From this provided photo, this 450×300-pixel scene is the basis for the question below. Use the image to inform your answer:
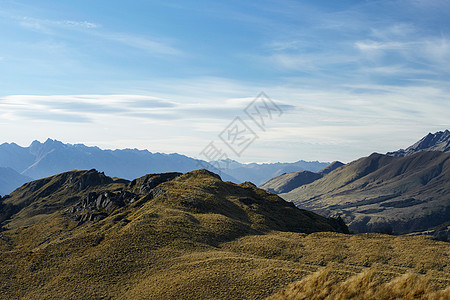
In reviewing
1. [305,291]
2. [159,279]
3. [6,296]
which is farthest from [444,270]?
[6,296]

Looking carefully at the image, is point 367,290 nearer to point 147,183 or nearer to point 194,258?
point 194,258

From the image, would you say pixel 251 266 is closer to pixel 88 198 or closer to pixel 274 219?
pixel 274 219

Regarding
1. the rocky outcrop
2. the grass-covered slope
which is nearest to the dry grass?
the grass-covered slope

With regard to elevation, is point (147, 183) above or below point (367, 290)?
above

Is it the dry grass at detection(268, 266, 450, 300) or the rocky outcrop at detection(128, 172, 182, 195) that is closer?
the dry grass at detection(268, 266, 450, 300)

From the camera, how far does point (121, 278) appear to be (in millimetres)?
52188

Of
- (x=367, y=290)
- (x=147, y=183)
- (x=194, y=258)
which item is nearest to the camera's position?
(x=367, y=290)

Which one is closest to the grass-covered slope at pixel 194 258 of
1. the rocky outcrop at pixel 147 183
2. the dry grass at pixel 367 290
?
the dry grass at pixel 367 290

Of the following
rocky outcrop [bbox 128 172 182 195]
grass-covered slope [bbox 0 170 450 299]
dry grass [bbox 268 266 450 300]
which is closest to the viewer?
dry grass [bbox 268 266 450 300]

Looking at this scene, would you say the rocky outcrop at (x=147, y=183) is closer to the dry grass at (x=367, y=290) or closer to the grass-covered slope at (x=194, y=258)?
the grass-covered slope at (x=194, y=258)

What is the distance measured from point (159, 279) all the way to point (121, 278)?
676 centimetres

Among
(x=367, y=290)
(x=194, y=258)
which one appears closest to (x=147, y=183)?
(x=194, y=258)

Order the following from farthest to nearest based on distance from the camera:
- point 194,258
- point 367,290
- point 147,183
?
point 147,183
point 194,258
point 367,290

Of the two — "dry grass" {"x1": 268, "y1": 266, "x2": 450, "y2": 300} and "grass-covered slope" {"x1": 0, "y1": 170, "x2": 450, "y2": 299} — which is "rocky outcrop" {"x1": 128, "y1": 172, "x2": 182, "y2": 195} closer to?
"grass-covered slope" {"x1": 0, "y1": 170, "x2": 450, "y2": 299}
